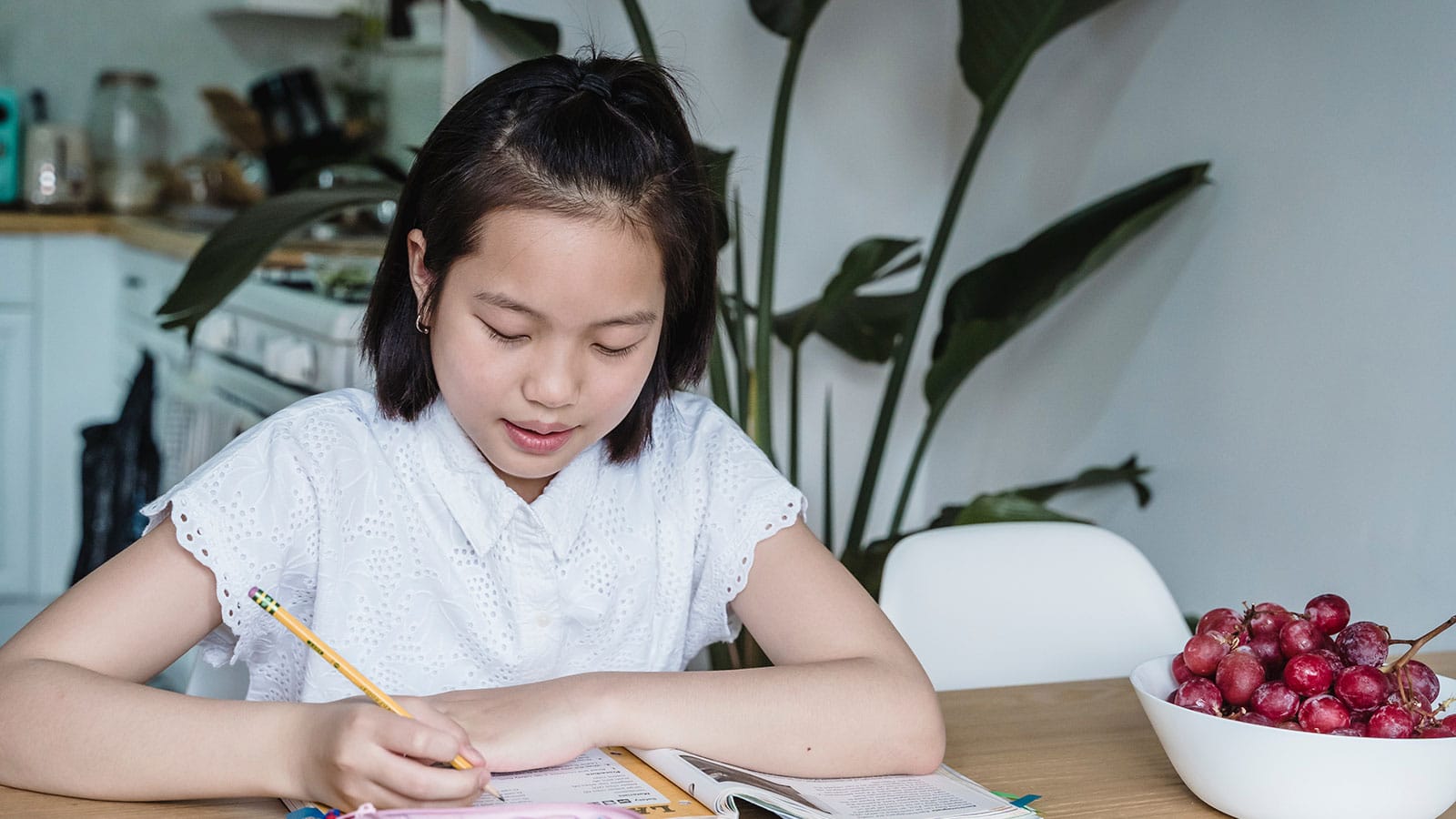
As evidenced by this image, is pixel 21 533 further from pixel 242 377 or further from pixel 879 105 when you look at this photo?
pixel 879 105

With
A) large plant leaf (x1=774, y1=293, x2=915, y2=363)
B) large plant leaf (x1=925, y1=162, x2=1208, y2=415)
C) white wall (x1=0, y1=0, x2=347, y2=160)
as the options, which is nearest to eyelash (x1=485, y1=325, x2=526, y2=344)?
large plant leaf (x1=925, y1=162, x2=1208, y2=415)

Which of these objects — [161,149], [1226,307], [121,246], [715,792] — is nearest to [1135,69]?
[1226,307]

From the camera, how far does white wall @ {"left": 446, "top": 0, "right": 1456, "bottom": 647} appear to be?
5.51 feet

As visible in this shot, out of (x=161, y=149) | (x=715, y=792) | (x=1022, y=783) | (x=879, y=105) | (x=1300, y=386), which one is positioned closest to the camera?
(x=715, y=792)

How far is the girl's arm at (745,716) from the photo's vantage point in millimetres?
860

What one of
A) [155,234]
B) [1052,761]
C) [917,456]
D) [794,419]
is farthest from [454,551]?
[155,234]

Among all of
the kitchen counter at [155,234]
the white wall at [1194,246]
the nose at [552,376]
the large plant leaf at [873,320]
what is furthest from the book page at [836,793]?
the kitchen counter at [155,234]

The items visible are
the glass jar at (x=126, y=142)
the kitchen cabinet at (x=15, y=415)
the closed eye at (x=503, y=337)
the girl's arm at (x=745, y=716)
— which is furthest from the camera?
the glass jar at (x=126, y=142)

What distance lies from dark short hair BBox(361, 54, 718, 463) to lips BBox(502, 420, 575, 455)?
11 cm

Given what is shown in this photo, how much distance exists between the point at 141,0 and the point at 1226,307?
9.98ft

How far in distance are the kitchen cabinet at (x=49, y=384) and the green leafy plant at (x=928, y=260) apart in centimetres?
172

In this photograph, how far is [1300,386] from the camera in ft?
6.05

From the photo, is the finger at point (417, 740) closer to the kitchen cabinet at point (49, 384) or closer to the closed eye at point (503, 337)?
the closed eye at point (503, 337)

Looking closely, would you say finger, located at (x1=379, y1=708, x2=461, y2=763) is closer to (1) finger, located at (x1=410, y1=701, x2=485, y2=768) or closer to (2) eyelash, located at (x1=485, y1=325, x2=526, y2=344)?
(1) finger, located at (x1=410, y1=701, x2=485, y2=768)
